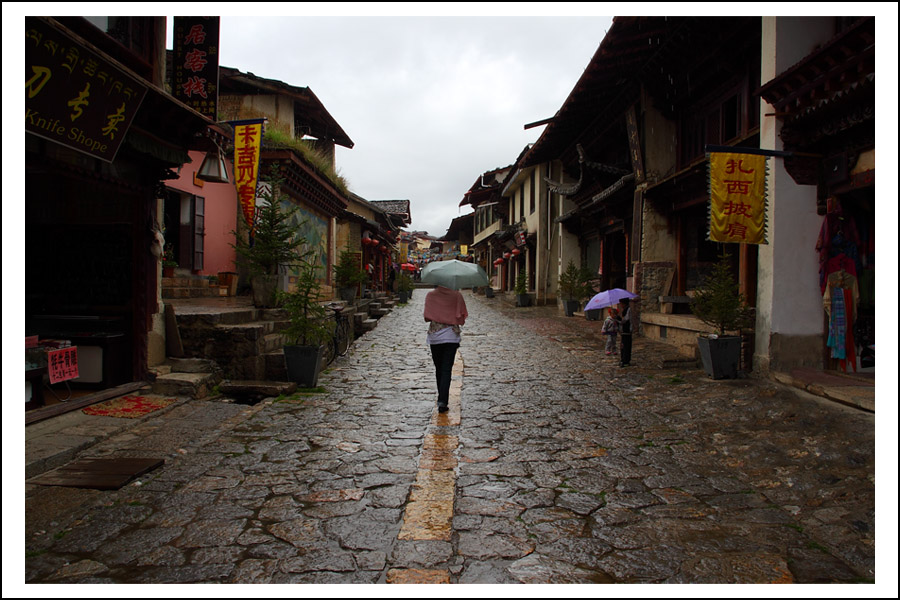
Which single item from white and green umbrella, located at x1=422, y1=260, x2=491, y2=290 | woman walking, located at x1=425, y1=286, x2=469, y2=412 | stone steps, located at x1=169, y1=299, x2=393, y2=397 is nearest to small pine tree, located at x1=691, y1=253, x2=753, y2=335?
white and green umbrella, located at x1=422, y1=260, x2=491, y2=290

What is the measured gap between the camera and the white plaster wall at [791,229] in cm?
756

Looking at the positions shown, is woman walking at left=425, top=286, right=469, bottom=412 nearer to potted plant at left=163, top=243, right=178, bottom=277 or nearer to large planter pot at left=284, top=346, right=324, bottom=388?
large planter pot at left=284, top=346, right=324, bottom=388

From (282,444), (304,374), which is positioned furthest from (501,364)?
(282,444)

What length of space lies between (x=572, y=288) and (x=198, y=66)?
1449 cm

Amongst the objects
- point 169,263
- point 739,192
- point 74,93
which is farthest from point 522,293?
point 74,93

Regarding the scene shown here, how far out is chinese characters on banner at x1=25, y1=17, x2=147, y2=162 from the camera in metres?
4.44

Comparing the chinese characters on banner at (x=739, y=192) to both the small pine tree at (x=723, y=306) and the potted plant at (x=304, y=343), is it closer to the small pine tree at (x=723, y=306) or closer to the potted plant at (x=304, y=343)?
the small pine tree at (x=723, y=306)

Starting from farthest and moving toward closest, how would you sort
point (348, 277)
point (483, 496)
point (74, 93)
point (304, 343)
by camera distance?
point (348, 277) → point (304, 343) → point (74, 93) → point (483, 496)

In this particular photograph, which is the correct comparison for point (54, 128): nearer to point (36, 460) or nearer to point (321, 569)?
→ point (36, 460)

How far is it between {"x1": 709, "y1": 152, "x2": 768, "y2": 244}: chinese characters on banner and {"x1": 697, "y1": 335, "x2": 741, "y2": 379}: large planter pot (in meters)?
1.56

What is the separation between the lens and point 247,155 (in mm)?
10070

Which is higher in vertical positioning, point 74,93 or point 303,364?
point 74,93

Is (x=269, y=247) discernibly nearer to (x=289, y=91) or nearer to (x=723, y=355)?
(x=723, y=355)

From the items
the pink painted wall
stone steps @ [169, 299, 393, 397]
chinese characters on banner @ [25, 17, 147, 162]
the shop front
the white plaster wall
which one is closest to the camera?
chinese characters on banner @ [25, 17, 147, 162]
